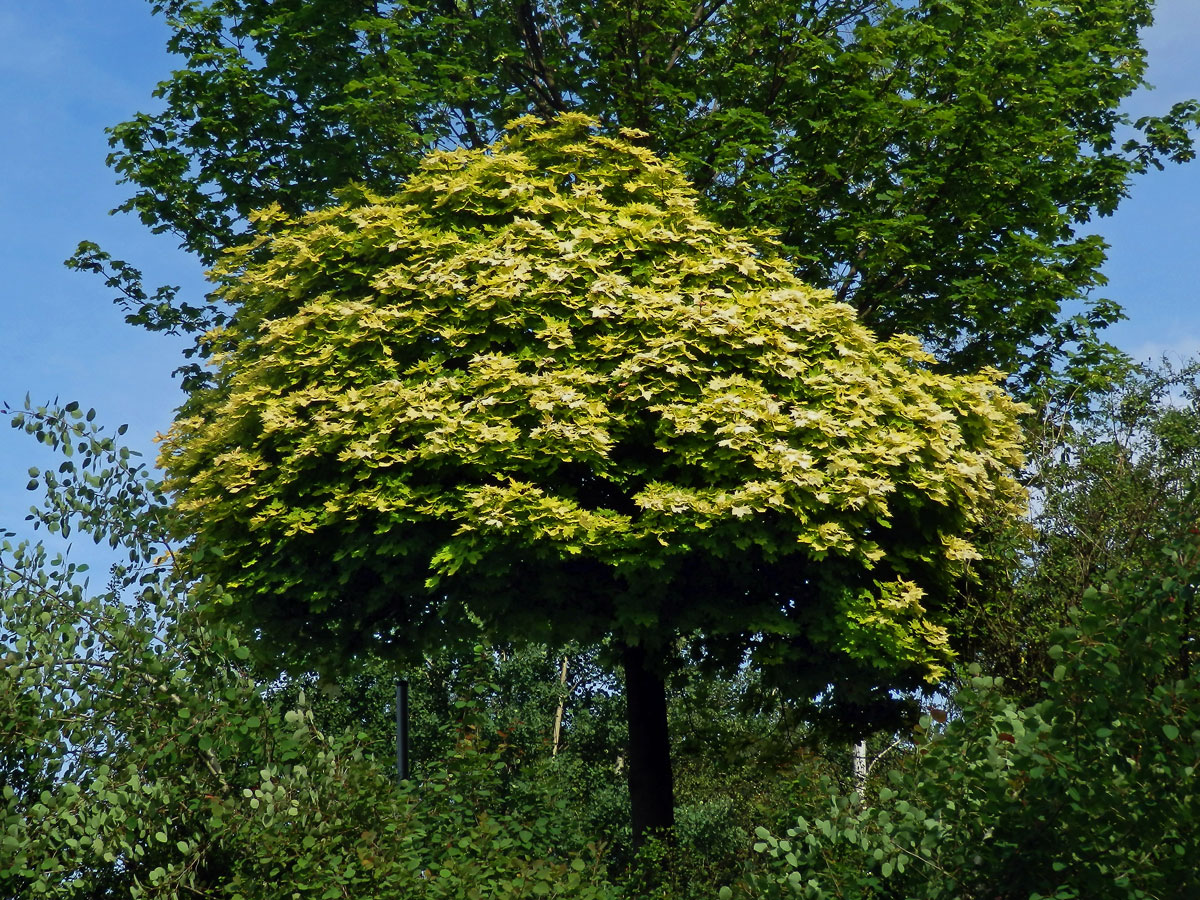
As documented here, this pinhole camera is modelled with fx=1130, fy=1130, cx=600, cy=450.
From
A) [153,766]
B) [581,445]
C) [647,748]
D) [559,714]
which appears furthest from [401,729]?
[559,714]

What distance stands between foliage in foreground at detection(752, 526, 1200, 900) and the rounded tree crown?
5523mm

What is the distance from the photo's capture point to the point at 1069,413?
17047 millimetres

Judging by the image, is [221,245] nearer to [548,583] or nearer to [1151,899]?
[548,583]

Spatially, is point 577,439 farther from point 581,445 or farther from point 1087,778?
point 1087,778

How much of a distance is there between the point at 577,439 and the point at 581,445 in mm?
104

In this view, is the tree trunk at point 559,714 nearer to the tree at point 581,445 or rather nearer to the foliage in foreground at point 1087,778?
the tree at point 581,445

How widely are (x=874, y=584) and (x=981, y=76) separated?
8.18 m

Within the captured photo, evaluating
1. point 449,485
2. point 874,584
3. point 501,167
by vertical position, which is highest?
point 501,167

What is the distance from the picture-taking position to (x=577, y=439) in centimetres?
1214

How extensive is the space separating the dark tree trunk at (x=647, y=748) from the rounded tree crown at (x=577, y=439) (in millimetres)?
1216

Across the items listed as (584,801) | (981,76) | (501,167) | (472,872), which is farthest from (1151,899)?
(584,801)

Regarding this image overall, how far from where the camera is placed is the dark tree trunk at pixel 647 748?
49.0 feet

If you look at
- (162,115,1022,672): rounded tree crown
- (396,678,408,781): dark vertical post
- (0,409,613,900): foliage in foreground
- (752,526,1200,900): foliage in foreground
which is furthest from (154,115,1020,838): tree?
(752,526,1200,900): foliage in foreground

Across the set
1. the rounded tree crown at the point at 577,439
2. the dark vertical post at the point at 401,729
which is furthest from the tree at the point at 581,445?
the dark vertical post at the point at 401,729
